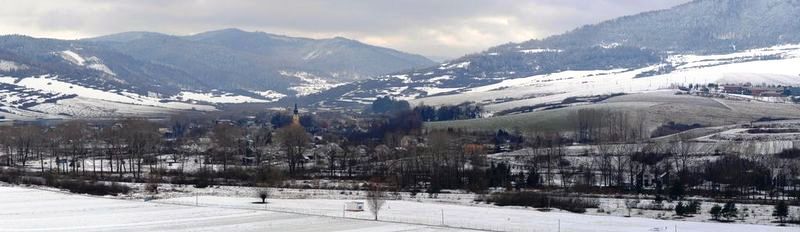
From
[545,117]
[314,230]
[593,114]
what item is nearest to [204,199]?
[314,230]

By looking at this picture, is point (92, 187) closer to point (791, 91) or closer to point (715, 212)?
point (715, 212)

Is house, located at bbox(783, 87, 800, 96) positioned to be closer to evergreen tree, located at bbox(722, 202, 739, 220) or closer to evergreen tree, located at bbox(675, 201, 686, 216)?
evergreen tree, located at bbox(722, 202, 739, 220)

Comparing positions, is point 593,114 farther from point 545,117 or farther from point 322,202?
point 322,202

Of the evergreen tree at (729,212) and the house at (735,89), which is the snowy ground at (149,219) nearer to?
the evergreen tree at (729,212)

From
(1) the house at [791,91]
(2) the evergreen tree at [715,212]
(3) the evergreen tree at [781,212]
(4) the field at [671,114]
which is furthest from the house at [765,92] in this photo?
(2) the evergreen tree at [715,212]

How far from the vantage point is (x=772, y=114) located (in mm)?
136000

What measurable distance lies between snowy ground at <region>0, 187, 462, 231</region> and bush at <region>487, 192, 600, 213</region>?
40.4 feet

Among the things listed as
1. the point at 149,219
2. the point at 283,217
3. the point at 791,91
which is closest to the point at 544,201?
the point at 283,217

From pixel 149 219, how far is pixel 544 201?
74.6 ft

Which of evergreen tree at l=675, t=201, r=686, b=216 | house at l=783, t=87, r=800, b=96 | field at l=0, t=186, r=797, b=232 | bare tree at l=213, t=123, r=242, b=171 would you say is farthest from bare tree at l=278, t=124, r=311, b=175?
house at l=783, t=87, r=800, b=96

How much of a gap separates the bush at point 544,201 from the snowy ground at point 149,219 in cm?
1232

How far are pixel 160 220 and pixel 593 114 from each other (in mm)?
85808

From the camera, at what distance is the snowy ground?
4366 cm

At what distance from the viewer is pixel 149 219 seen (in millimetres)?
47125
